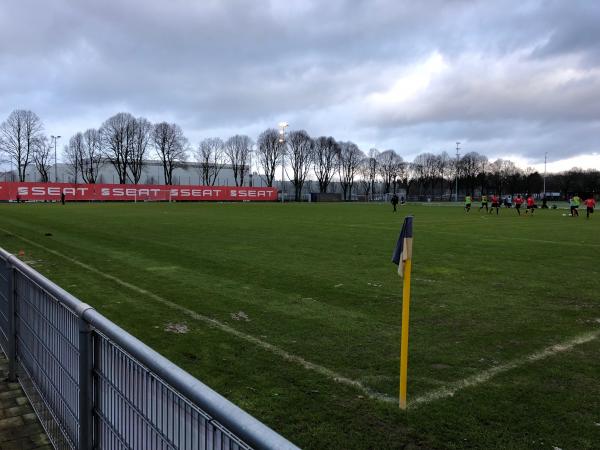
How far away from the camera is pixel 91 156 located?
3979 inches

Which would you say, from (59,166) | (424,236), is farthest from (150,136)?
(424,236)

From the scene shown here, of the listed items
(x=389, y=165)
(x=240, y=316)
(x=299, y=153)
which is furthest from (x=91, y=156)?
Result: (x=240, y=316)

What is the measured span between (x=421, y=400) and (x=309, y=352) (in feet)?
5.25

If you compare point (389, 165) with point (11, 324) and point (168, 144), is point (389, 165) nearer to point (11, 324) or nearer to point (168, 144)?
point (168, 144)

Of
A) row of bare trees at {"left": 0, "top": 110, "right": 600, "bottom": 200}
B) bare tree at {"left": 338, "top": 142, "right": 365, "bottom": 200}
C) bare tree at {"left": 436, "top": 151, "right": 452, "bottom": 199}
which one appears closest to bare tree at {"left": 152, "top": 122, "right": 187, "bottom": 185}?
row of bare trees at {"left": 0, "top": 110, "right": 600, "bottom": 200}

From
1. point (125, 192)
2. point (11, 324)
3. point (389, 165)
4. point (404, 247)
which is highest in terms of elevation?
point (389, 165)

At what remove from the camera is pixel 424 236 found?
20281mm

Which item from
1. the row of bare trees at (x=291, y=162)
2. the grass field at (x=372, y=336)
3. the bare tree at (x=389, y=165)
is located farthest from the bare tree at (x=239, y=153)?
the grass field at (x=372, y=336)

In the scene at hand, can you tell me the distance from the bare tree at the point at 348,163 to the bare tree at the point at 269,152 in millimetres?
19839

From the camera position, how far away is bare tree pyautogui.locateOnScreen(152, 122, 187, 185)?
104250 mm

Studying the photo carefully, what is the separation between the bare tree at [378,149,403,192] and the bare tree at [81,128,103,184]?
248ft

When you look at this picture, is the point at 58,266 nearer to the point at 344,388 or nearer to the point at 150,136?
the point at 344,388

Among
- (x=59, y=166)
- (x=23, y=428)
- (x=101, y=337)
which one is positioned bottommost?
(x=23, y=428)

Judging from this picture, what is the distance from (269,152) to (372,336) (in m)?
116
